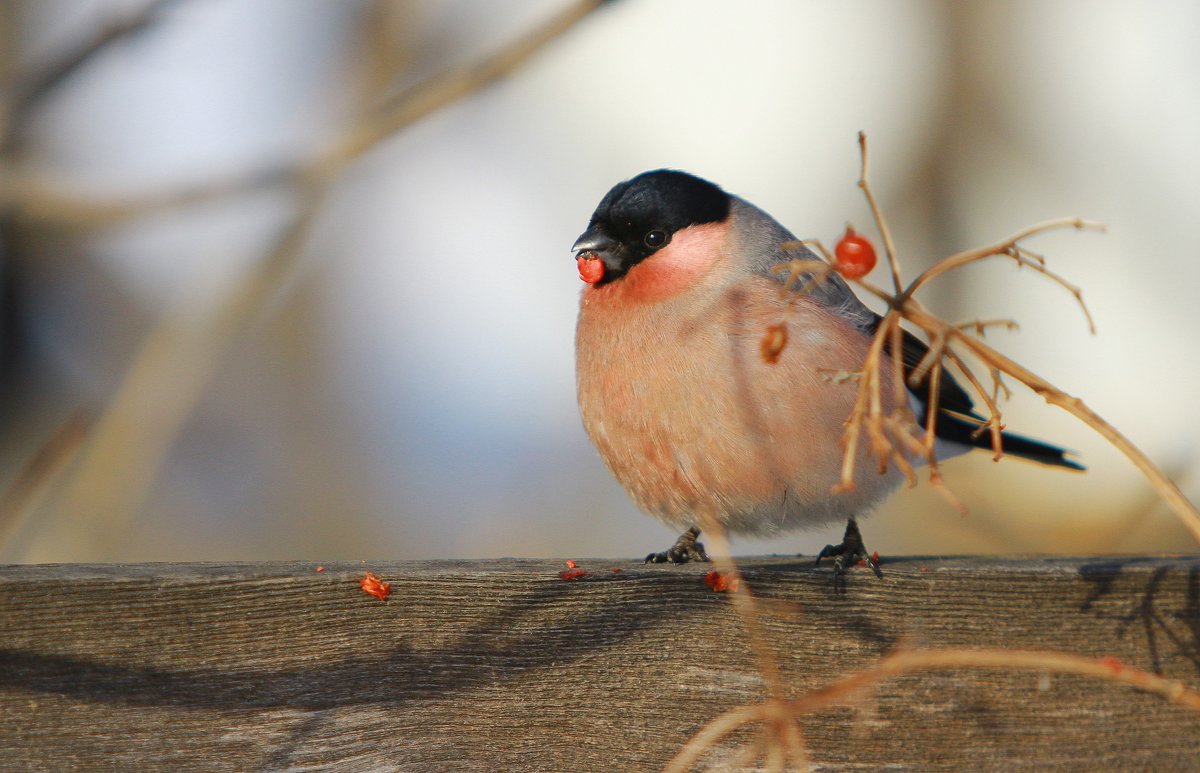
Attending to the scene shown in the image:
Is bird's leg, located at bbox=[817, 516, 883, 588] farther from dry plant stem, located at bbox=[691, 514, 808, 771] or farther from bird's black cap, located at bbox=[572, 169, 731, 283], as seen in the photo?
bird's black cap, located at bbox=[572, 169, 731, 283]

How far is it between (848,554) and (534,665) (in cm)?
76

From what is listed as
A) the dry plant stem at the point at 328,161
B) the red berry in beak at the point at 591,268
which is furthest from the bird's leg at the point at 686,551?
the dry plant stem at the point at 328,161

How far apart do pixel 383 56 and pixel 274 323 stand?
2471 mm

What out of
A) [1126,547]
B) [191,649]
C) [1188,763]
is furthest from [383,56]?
[1188,763]

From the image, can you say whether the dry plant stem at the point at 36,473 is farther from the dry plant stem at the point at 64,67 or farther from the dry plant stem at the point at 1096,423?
the dry plant stem at the point at 1096,423

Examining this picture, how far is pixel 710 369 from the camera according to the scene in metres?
2.28

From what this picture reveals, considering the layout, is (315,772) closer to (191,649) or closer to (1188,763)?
(191,649)

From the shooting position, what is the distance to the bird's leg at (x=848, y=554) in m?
1.84

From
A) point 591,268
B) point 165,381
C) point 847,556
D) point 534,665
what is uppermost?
point 165,381

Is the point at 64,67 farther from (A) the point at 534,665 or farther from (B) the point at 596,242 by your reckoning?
(A) the point at 534,665

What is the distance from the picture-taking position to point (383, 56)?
3.83m

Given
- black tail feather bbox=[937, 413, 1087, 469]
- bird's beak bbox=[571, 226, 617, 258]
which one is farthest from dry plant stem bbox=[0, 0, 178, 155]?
black tail feather bbox=[937, 413, 1087, 469]

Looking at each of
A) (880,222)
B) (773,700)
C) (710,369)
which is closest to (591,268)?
(710,369)

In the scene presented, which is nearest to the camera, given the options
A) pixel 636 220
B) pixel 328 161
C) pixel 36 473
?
pixel 36 473
